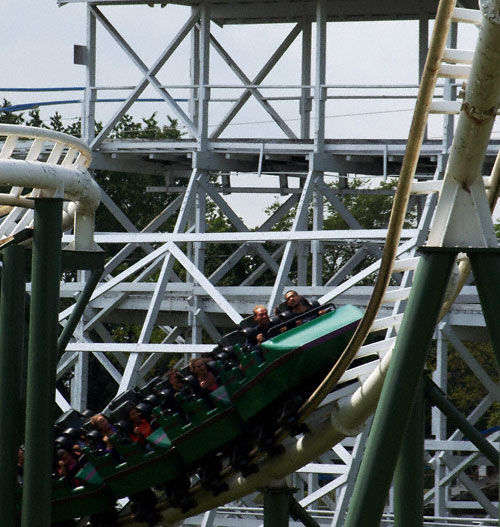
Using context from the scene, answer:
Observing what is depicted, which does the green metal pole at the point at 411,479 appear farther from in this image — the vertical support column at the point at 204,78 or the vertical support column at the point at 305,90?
the vertical support column at the point at 305,90

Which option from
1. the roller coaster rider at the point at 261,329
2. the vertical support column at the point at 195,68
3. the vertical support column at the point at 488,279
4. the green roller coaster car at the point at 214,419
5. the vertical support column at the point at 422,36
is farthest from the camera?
the vertical support column at the point at 195,68

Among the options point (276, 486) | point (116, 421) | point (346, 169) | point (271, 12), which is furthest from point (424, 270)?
point (271, 12)

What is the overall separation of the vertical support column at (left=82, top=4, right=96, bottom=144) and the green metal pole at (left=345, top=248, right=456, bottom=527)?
12.7 meters

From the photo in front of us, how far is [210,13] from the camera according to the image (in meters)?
19.2

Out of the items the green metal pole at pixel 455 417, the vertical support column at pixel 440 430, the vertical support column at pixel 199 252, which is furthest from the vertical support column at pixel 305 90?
the green metal pole at pixel 455 417

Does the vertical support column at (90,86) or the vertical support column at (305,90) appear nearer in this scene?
the vertical support column at (90,86)

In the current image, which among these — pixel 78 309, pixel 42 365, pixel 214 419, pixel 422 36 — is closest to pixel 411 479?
pixel 214 419

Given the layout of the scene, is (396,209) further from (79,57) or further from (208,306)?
(79,57)

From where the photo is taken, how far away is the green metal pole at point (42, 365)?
385 inches

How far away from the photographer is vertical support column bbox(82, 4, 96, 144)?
1927 cm

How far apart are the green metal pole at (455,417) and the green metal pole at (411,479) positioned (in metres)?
0.28

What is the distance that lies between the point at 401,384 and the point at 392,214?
88 cm

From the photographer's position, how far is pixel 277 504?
1025 centimetres

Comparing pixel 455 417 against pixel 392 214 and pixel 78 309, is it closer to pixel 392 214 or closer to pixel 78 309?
pixel 392 214
